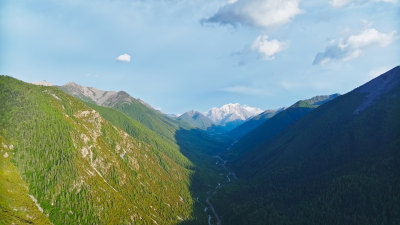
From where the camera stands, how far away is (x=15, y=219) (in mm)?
159125

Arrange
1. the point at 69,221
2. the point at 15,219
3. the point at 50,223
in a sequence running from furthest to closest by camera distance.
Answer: the point at 69,221, the point at 50,223, the point at 15,219

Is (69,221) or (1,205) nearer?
(1,205)

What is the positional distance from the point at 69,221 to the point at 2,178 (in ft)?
205

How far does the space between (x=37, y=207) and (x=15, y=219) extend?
102ft

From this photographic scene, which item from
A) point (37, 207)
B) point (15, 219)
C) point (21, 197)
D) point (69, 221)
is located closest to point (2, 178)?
point (21, 197)

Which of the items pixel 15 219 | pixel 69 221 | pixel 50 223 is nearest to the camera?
pixel 15 219

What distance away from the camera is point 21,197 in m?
185

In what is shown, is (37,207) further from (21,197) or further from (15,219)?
(15,219)

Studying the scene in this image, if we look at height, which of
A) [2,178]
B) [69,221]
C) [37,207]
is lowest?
[69,221]

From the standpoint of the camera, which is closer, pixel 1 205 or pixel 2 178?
pixel 1 205

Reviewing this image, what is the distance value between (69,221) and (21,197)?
41623mm

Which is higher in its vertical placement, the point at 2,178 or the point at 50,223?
the point at 2,178

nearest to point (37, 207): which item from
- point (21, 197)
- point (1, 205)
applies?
point (21, 197)

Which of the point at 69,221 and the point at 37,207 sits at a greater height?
the point at 37,207
